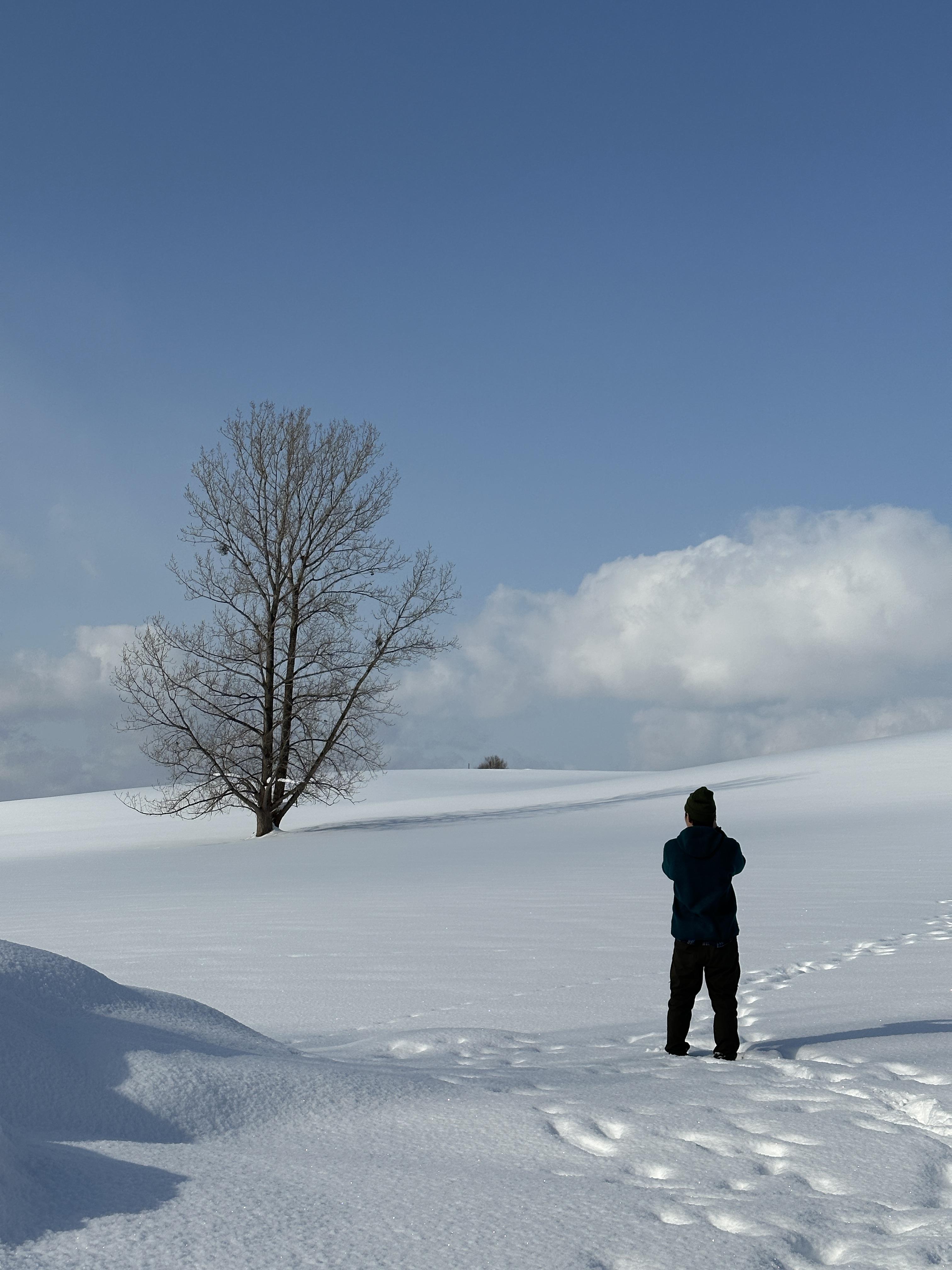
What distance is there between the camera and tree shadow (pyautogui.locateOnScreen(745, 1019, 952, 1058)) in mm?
4484

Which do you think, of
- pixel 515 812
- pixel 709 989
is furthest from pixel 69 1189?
pixel 515 812

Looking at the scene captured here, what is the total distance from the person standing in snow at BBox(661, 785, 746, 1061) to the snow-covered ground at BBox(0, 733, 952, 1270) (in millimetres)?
212

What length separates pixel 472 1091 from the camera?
3.46 metres

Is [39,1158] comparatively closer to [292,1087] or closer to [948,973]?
[292,1087]

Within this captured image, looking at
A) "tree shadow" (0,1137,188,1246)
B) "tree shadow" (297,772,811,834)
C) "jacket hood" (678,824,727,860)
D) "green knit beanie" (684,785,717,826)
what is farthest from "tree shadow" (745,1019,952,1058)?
"tree shadow" (297,772,811,834)

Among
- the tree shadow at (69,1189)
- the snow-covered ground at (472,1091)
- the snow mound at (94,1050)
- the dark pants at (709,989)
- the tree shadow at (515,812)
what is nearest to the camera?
the tree shadow at (69,1189)

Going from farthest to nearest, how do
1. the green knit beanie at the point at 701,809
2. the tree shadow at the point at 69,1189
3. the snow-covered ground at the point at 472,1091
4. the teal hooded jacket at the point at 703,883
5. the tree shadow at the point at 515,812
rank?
the tree shadow at the point at 515,812
the green knit beanie at the point at 701,809
the teal hooded jacket at the point at 703,883
the snow-covered ground at the point at 472,1091
the tree shadow at the point at 69,1189

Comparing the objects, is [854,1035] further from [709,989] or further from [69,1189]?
[69,1189]

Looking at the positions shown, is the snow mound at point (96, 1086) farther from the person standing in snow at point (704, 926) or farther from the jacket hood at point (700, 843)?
the jacket hood at point (700, 843)

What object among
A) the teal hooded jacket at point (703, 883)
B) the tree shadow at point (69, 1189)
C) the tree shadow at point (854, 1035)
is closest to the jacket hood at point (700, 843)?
the teal hooded jacket at point (703, 883)

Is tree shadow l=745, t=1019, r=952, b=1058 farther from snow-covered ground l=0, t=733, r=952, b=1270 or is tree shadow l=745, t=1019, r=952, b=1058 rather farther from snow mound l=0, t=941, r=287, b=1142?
snow mound l=0, t=941, r=287, b=1142

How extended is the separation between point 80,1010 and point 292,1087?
86 centimetres

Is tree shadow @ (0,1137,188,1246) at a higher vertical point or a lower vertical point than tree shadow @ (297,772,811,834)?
lower

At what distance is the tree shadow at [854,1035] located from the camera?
4.48m
